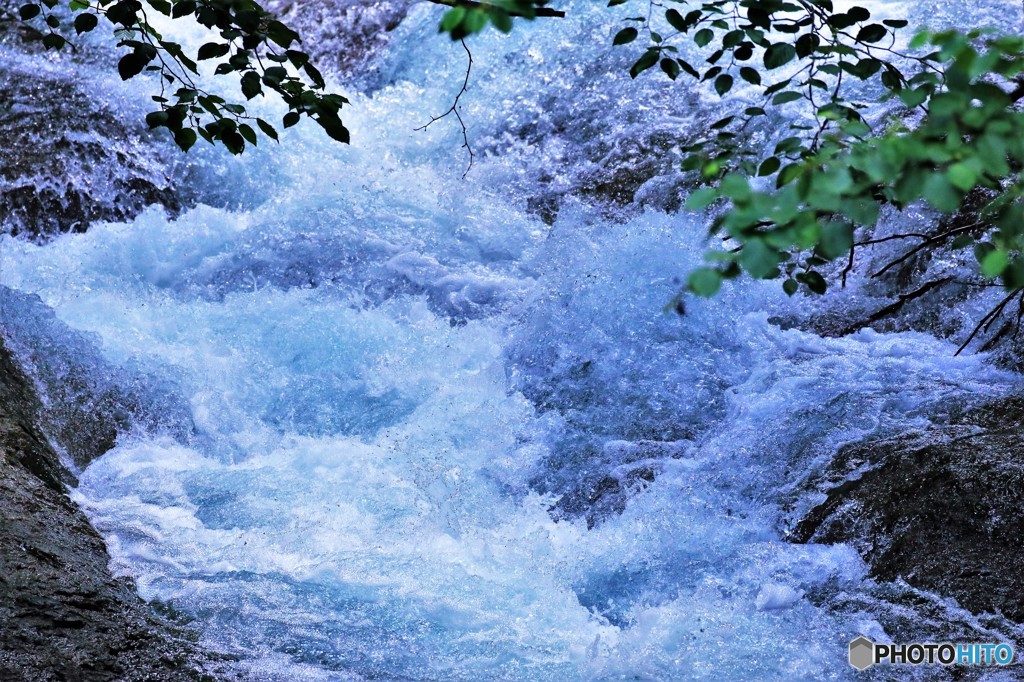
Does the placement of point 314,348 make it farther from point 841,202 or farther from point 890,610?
point 841,202

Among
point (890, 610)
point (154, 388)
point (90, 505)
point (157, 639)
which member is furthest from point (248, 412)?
point (890, 610)

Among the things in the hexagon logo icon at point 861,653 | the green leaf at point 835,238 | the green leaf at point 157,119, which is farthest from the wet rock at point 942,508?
the green leaf at point 157,119

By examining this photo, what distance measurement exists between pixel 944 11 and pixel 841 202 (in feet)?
17.4

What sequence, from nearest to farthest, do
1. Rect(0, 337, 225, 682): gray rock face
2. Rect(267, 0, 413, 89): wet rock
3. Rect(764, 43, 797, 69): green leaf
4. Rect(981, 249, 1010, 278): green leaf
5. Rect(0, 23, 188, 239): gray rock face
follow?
Rect(981, 249, 1010, 278): green leaf, Rect(764, 43, 797, 69): green leaf, Rect(0, 337, 225, 682): gray rock face, Rect(0, 23, 188, 239): gray rock face, Rect(267, 0, 413, 89): wet rock

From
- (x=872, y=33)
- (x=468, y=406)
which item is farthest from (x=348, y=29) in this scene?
(x=872, y=33)

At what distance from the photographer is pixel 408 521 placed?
3607 mm

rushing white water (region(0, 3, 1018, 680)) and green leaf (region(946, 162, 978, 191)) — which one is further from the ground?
green leaf (region(946, 162, 978, 191))

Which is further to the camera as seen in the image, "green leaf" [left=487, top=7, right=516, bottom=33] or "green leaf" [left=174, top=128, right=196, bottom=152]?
"green leaf" [left=174, top=128, right=196, bottom=152]

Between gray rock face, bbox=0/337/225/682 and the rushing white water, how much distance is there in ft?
0.45

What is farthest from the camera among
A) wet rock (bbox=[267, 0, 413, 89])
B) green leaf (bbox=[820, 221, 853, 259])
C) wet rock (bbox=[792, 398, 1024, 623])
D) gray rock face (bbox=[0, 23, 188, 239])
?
wet rock (bbox=[267, 0, 413, 89])

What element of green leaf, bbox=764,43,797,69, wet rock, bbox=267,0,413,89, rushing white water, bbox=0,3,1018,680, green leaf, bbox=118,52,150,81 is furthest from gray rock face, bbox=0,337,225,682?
wet rock, bbox=267,0,413,89

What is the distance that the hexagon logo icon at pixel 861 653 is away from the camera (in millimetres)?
2789

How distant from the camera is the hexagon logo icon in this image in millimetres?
2789

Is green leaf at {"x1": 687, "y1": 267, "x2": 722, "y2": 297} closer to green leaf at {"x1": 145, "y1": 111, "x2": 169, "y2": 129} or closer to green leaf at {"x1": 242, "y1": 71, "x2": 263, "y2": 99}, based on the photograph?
green leaf at {"x1": 242, "y1": 71, "x2": 263, "y2": 99}
